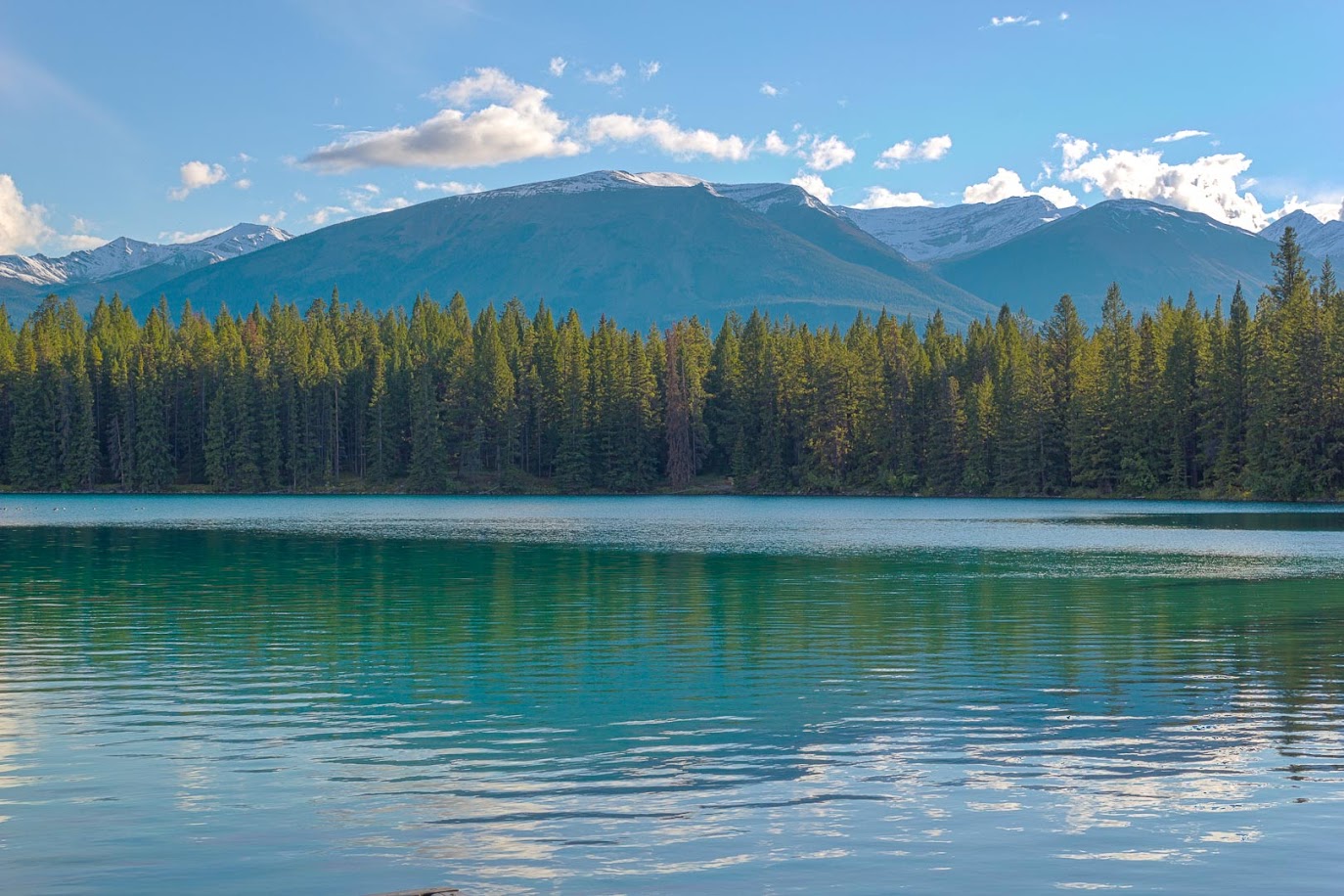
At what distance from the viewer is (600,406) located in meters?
167

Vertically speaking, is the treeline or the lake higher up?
the treeline

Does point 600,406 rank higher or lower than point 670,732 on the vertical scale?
higher

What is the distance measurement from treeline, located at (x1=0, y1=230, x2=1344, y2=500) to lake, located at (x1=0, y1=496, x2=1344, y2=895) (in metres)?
100

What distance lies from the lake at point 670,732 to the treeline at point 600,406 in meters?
100

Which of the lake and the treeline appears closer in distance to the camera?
the lake

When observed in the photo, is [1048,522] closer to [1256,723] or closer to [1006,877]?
[1256,723]

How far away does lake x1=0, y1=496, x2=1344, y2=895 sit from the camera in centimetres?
1330

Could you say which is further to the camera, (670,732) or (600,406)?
(600,406)

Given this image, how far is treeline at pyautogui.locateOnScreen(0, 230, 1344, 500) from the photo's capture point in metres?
146

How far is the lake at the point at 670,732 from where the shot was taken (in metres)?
13.3

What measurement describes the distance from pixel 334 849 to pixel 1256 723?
15.1 meters

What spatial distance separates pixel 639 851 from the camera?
1340 centimetres

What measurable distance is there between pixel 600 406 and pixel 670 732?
483 feet

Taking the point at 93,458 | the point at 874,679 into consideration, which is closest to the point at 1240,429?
the point at 874,679
